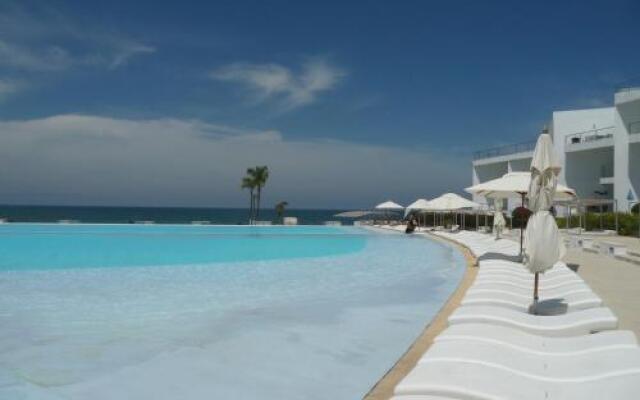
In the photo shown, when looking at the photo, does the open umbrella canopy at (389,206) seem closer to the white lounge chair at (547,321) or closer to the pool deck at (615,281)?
the pool deck at (615,281)

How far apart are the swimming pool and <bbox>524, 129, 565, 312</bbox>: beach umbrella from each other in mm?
1589

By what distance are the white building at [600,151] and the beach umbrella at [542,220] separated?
81.4 feet

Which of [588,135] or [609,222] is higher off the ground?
[588,135]

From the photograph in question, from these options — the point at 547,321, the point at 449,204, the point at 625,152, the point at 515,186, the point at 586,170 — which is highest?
the point at 625,152

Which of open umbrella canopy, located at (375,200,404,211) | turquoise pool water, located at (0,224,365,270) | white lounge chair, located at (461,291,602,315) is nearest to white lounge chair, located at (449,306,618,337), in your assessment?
white lounge chair, located at (461,291,602,315)

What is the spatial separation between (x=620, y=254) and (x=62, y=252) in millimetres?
15479

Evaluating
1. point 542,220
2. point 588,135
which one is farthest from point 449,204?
point 542,220

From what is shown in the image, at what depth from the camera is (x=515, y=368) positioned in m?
3.76

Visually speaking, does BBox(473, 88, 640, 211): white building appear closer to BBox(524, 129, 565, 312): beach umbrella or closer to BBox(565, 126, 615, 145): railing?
BBox(565, 126, 615, 145): railing

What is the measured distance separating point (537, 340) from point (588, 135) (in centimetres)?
3571

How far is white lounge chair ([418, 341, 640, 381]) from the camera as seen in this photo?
3.52m

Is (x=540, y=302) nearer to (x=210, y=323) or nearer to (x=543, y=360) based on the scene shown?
(x=543, y=360)

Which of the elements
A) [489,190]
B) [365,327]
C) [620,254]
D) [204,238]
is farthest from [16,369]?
[204,238]

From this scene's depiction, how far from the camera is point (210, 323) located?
7996 mm
